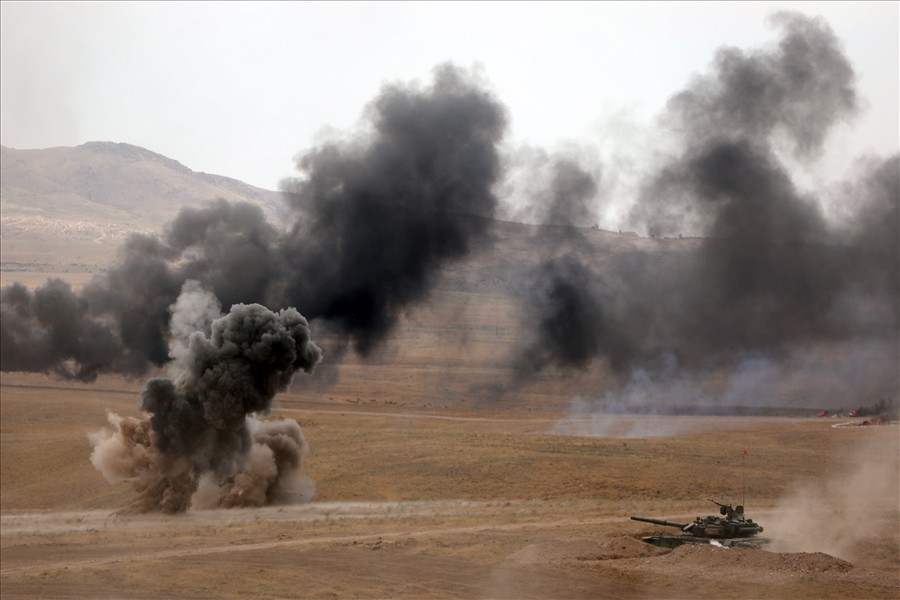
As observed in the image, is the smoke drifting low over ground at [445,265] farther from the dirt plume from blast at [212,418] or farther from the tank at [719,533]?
the tank at [719,533]

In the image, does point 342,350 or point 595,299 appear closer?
point 342,350

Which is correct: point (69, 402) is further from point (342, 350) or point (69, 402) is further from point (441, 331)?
point (441, 331)

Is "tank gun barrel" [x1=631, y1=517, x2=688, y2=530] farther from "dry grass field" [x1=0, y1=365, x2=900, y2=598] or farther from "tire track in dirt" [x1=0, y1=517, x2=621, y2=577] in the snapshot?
"tire track in dirt" [x1=0, y1=517, x2=621, y2=577]

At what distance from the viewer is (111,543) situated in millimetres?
40812

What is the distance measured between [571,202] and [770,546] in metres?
52.6

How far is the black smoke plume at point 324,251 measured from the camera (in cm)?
6134

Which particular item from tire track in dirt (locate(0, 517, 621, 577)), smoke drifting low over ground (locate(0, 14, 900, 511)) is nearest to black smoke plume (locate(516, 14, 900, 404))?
smoke drifting low over ground (locate(0, 14, 900, 511))

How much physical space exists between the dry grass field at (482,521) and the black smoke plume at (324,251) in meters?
7.29

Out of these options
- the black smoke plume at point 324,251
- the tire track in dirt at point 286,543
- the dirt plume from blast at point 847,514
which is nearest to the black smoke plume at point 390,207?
the black smoke plume at point 324,251

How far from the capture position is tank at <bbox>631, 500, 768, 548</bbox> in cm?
3728

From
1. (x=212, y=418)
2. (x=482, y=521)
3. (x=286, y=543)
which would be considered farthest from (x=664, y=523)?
(x=212, y=418)

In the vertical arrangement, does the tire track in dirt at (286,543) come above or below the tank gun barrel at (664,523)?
below

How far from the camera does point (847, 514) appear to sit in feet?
136

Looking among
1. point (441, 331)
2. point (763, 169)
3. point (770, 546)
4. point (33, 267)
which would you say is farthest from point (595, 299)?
point (33, 267)
